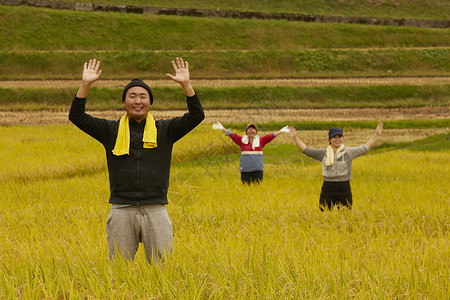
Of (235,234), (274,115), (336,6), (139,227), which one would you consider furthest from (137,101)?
(336,6)

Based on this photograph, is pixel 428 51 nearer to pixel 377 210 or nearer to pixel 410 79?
pixel 410 79

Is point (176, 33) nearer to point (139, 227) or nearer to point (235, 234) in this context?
point (235, 234)

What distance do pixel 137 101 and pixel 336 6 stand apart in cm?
5192

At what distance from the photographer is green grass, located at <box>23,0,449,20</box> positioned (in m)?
48.7

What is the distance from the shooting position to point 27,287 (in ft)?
9.84

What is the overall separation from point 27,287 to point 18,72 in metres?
32.1

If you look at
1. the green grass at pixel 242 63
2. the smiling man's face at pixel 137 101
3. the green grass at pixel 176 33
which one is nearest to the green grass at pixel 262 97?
the green grass at pixel 242 63

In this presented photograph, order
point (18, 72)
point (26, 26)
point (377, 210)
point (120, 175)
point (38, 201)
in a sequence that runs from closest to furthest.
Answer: point (120, 175), point (377, 210), point (38, 201), point (18, 72), point (26, 26)

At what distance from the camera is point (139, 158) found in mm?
3807

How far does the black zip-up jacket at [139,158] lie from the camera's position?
3.79 m

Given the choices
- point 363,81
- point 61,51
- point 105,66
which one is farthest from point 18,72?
point 363,81

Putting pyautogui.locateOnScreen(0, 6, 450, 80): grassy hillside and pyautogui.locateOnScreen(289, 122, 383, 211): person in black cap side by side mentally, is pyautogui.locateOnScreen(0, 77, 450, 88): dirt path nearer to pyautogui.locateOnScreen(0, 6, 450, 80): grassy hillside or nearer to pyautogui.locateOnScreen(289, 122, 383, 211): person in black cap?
pyautogui.locateOnScreen(0, 6, 450, 80): grassy hillside

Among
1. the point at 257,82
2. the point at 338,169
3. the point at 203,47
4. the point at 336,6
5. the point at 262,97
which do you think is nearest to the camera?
the point at 338,169

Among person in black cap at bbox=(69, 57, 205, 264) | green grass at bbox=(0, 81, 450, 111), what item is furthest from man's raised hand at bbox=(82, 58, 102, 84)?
green grass at bbox=(0, 81, 450, 111)
